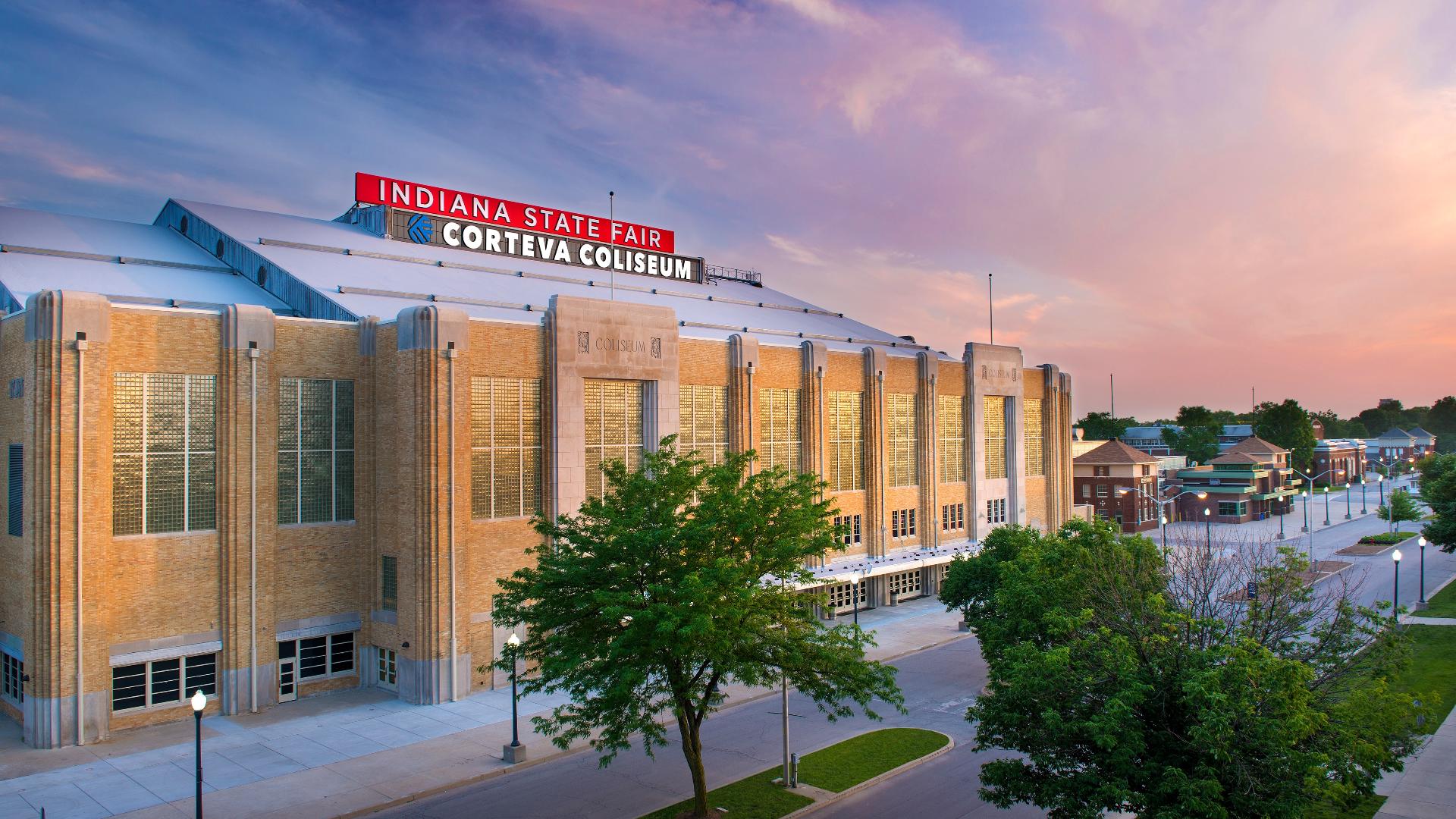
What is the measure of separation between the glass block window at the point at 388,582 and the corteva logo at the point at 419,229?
25.1 meters

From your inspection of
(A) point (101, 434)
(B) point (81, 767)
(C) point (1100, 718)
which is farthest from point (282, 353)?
(C) point (1100, 718)

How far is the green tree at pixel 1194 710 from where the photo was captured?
16391mm

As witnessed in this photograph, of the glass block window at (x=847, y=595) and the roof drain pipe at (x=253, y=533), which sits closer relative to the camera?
the roof drain pipe at (x=253, y=533)

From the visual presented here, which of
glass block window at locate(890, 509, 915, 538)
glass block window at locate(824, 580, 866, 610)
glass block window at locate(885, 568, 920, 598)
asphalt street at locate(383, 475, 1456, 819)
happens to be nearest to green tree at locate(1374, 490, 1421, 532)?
glass block window at locate(885, 568, 920, 598)

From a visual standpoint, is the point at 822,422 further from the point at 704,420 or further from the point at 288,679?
the point at 288,679

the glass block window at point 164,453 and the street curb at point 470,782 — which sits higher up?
the glass block window at point 164,453

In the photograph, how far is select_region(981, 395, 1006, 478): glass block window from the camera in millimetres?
65000

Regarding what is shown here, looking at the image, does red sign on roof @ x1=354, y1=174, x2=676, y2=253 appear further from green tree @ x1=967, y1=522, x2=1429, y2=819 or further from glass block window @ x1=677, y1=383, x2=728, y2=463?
green tree @ x1=967, y1=522, x2=1429, y2=819

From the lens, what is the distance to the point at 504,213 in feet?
201

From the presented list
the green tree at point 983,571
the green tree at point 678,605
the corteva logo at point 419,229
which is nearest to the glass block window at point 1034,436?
the green tree at point 983,571

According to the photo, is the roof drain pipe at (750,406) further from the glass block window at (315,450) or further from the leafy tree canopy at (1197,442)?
the leafy tree canopy at (1197,442)

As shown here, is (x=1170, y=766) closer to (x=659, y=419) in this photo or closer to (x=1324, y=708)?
(x=1324, y=708)

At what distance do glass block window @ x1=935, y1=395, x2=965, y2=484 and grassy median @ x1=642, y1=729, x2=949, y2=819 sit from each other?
30899mm

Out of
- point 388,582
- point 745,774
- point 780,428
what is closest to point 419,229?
point 780,428
